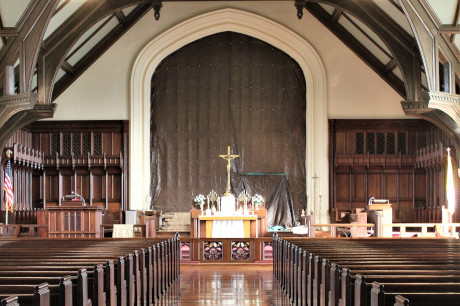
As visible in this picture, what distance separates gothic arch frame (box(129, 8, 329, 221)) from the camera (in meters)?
19.9

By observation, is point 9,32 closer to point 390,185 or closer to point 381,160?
point 381,160

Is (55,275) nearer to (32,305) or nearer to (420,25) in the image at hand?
(32,305)

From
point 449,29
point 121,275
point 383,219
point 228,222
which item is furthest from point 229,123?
point 121,275

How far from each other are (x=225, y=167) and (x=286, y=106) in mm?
2649

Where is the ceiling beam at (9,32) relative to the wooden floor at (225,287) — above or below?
above

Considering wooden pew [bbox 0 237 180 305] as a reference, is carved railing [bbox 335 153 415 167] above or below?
above

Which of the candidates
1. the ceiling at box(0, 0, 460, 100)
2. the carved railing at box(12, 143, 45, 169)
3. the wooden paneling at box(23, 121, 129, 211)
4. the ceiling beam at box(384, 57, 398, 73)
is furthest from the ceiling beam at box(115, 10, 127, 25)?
the ceiling beam at box(384, 57, 398, 73)

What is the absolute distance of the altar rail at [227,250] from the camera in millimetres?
13594

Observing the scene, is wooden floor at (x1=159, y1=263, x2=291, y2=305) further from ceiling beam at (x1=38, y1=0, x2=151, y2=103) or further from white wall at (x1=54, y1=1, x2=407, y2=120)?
white wall at (x1=54, y1=1, x2=407, y2=120)

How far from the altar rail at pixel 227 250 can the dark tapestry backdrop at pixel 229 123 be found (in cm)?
630

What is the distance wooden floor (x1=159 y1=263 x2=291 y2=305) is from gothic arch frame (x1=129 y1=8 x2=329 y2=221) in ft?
23.4

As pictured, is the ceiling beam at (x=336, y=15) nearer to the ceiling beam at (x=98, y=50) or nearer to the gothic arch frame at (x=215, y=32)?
the gothic arch frame at (x=215, y=32)

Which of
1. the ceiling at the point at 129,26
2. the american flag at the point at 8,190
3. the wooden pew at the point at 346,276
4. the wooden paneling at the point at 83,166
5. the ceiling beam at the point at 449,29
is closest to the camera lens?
the wooden pew at the point at 346,276

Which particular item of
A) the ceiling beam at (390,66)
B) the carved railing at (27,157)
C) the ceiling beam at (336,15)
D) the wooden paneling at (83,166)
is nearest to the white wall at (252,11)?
the wooden paneling at (83,166)
